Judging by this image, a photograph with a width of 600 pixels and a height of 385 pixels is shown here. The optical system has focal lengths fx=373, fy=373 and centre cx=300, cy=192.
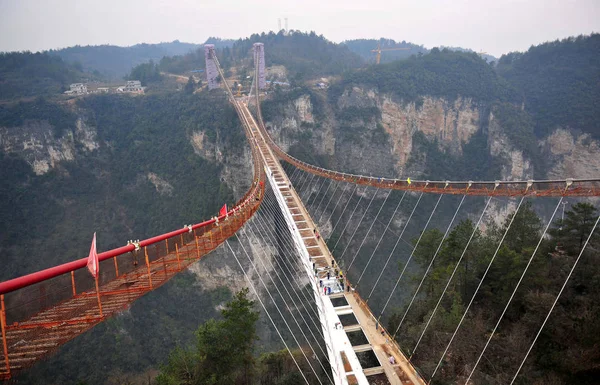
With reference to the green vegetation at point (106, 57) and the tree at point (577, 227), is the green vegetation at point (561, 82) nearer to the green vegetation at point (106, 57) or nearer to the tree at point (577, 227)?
the tree at point (577, 227)

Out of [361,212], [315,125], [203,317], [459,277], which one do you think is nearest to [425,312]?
[459,277]

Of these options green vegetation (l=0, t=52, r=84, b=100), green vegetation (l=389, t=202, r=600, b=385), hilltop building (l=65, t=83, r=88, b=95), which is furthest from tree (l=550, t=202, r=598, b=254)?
green vegetation (l=0, t=52, r=84, b=100)

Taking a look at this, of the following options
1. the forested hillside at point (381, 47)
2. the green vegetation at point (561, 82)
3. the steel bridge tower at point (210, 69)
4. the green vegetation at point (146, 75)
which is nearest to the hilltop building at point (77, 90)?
the green vegetation at point (146, 75)

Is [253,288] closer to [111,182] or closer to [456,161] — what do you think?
[111,182]

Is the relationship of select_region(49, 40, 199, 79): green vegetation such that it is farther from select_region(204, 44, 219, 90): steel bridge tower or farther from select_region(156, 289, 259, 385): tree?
select_region(156, 289, 259, 385): tree

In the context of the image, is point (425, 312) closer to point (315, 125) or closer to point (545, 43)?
point (315, 125)

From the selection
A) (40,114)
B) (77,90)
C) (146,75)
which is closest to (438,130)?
(146,75)
